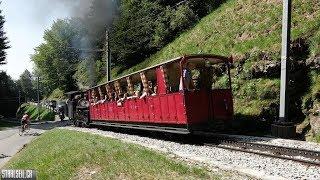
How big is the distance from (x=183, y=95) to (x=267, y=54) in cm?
658

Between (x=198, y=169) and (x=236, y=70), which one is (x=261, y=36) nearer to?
(x=236, y=70)

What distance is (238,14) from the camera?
28.5 meters

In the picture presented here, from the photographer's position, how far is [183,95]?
14.7 m

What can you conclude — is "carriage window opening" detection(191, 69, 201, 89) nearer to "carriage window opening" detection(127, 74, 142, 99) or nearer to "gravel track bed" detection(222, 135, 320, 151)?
"gravel track bed" detection(222, 135, 320, 151)

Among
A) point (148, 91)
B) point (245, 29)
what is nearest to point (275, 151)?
point (148, 91)

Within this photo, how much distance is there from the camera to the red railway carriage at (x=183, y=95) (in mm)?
14977

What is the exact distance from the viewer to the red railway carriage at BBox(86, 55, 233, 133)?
14977 mm

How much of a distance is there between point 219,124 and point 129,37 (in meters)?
27.8

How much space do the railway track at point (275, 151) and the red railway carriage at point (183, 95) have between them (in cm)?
123

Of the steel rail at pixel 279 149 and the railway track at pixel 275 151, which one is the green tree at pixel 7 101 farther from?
the steel rail at pixel 279 149

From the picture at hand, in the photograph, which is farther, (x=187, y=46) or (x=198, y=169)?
(x=187, y=46)

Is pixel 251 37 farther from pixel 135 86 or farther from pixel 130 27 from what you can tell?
pixel 130 27

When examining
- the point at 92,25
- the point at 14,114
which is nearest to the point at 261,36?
the point at 92,25

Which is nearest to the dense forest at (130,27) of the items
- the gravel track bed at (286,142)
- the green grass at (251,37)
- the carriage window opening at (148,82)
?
the green grass at (251,37)
